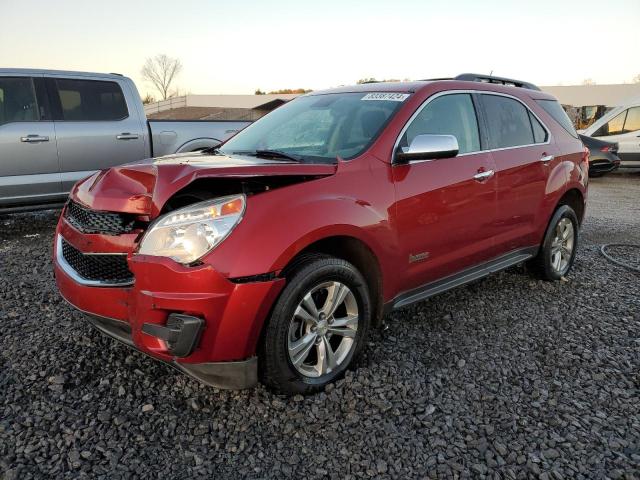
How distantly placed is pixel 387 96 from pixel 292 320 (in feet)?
5.83

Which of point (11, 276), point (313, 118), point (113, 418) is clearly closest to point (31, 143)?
point (11, 276)

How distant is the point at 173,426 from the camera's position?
8.20 ft

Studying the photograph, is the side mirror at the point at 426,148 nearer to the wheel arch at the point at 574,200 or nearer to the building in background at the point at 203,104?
the wheel arch at the point at 574,200

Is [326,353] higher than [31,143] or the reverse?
the reverse

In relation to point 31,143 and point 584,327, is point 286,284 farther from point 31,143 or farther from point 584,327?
point 31,143

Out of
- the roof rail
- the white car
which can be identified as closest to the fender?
the roof rail

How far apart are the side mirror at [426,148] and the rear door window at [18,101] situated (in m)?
5.13

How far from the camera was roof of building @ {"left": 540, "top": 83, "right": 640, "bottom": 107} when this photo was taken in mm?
39700

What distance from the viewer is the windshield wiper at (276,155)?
312 centimetres

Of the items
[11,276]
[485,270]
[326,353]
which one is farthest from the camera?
[11,276]

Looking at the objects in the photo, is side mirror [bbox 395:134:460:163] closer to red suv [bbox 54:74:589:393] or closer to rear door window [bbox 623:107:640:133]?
red suv [bbox 54:74:589:393]

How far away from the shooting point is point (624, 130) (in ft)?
44.3

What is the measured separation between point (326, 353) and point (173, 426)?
0.88 meters

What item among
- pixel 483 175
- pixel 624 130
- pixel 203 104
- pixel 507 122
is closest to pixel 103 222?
pixel 483 175
